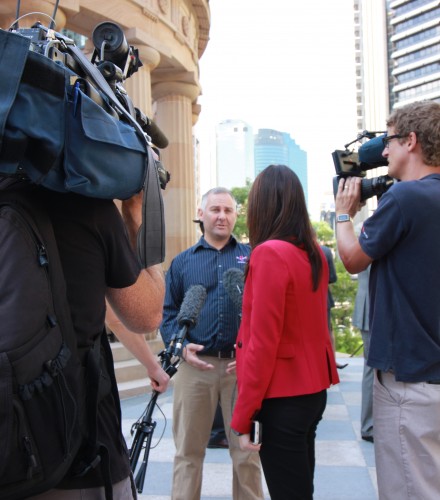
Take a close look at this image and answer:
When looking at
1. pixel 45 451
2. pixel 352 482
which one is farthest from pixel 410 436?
pixel 352 482

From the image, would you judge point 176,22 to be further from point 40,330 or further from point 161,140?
point 40,330

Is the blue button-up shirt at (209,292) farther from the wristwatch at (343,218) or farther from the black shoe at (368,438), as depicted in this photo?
the black shoe at (368,438)

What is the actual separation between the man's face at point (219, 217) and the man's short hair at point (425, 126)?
1.68 m

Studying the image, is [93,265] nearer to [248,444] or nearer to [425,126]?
[248,444]

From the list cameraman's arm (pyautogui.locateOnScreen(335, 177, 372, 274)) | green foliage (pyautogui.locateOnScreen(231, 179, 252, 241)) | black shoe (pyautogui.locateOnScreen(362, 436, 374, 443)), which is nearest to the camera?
cameraman's arm (pyautogui.locateOnScreen(335, 177, 372, 274))

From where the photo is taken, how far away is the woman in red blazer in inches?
98.5

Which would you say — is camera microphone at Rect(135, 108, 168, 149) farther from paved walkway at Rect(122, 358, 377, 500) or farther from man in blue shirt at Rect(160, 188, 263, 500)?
paved walkway at Rect(122, 358, 377, 500)

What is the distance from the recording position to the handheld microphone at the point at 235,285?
146 inches

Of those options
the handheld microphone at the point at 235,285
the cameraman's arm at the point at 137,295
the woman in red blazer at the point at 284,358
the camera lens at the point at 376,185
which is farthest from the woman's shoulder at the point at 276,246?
the handheld microphone at the point at 235,285

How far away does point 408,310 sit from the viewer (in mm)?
2389

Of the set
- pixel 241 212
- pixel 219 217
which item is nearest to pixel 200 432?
pixel 219 217

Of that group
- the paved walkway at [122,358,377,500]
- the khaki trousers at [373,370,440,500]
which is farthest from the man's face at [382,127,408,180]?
the paved walkway at [122,358,377,500]

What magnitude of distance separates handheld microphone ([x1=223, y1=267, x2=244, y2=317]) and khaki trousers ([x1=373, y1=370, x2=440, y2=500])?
148cm

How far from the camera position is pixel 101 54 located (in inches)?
77.7
